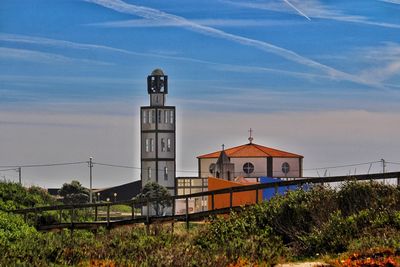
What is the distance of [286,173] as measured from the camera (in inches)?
4626

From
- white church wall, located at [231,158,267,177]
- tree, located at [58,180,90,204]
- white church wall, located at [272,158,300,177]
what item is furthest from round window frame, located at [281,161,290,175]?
tree, located at [58,180,90,204]

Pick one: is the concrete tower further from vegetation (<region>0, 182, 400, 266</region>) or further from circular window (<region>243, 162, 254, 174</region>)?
vegetation (<region>0, 182, 400, 266</region>)

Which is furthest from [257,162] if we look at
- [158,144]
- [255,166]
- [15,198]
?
[15,198]

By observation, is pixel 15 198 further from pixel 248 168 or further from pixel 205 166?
pixel 205 166

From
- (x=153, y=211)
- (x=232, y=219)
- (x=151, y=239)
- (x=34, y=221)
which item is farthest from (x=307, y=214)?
(x=153, y=211)

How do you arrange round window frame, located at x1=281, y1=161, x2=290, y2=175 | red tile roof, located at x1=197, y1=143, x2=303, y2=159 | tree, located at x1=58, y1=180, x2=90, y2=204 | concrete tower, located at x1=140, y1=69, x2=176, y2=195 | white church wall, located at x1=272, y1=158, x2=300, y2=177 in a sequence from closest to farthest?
tree, located at x1=58, y1=180, x2=90, y2=204 → red tile roof, located at x1=197, y1=143, x2=303, y2=159 → white church wall, located at x1=272, y1=158, x2=300, y2=177 → round window frame, located at x1=281, y1=161, x2=290, y2=175 → concrete tower, located at x1=140, y1=69, x2=176, y2=195

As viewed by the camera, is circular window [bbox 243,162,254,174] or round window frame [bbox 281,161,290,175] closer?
circular window [bbox 243,162,254,174]

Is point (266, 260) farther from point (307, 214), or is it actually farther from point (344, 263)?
point (307, 214)

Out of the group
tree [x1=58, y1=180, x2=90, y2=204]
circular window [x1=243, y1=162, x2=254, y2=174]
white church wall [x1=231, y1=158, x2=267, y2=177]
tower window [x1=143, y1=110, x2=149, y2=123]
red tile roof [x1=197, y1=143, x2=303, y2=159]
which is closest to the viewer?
tree [x1=58, y1=180, x2=90, y2=204]

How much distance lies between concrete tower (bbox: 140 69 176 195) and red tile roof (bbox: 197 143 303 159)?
Result: 6.10 meters

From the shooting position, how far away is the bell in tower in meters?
129

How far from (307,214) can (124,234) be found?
14.0 ft

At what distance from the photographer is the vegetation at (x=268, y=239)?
13141 mm

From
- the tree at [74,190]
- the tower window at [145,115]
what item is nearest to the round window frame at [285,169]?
the tower window at [145,115]
